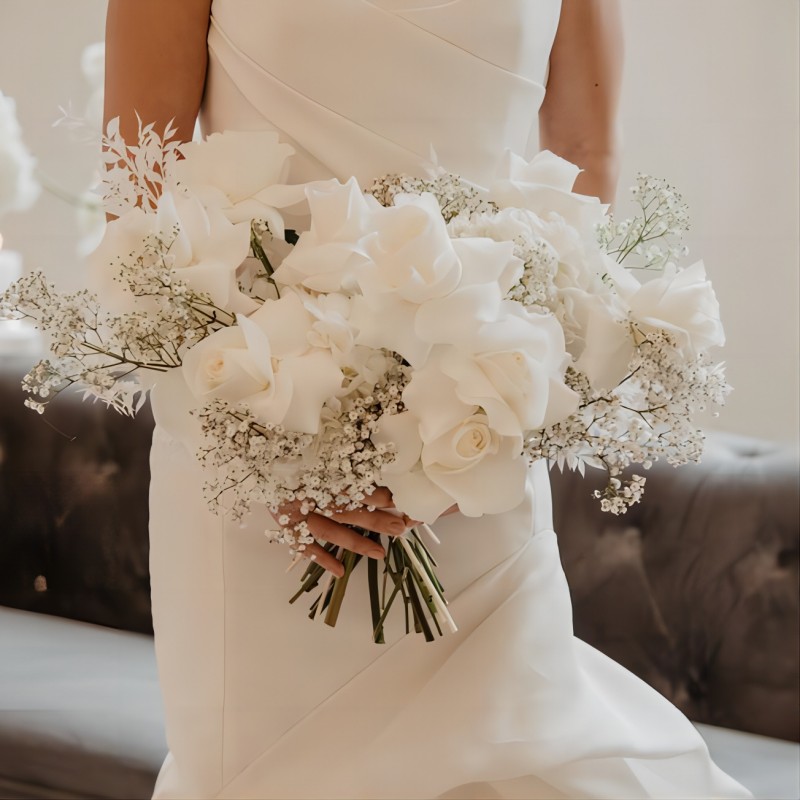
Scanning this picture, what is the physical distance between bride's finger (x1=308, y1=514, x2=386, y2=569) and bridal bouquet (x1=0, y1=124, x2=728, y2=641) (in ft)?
0.13

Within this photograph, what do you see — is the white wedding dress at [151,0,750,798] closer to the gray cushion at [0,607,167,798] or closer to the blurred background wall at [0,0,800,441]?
the gray cushion at [0,607,167,798]

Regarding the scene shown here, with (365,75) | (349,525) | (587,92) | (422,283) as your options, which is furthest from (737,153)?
(422,283)

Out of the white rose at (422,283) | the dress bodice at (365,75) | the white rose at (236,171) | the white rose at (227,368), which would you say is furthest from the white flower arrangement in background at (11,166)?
the white rose at (422,283)

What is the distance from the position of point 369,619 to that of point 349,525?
0.65ft

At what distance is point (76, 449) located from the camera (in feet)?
8.09

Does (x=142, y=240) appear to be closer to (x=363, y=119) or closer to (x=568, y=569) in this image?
(x=363, y=119)

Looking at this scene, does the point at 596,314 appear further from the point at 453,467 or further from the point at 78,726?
the point at 78,726

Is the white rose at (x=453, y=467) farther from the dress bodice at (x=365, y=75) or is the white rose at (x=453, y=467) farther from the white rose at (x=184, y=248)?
the dress bodice at (x=365, y=75)

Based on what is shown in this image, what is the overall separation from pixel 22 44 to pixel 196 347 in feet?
8.09

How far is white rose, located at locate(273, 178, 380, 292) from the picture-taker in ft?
2.71

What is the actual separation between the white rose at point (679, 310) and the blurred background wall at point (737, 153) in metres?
1.41

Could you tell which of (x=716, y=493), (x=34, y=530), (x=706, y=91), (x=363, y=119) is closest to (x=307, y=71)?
(x=363, y=119)

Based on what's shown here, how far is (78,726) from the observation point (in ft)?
6.41

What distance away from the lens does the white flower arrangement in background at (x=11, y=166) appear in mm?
1233
